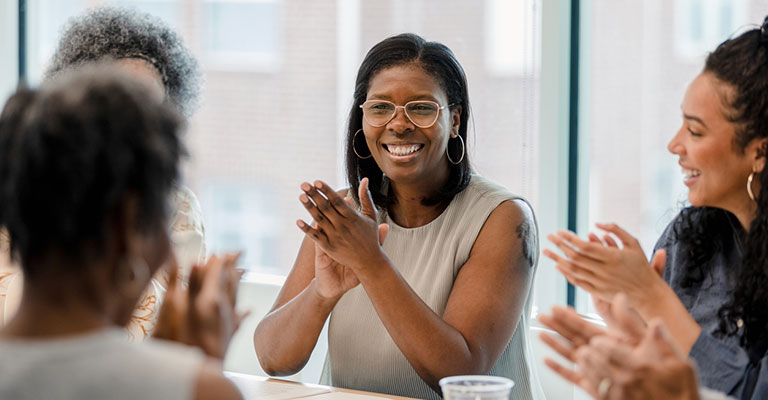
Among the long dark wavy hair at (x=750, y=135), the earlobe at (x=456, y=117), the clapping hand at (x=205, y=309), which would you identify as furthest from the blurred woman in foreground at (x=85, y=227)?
the earlobe at (x=456, y=117)

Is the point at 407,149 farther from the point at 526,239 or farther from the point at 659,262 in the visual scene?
the point at 659,262

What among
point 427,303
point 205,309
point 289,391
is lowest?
point 289,391

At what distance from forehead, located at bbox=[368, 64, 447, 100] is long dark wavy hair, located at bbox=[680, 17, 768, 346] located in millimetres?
686

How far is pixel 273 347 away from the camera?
7.40 ft

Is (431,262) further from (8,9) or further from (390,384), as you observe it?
(8,9)

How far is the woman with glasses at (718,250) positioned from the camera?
5.53ft

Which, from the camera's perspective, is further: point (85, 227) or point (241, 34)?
point (241, 34)

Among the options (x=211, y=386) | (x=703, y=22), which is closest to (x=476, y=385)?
(x=211, y=386)

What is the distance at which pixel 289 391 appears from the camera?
75.3 inches

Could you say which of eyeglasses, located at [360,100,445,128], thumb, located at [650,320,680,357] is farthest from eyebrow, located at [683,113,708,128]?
thumb, located at [650,320,680,357]

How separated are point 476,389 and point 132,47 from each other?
5.15 ft

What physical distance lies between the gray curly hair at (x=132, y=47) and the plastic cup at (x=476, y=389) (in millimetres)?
1400

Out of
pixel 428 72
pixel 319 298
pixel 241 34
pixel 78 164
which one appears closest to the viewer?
pixel 78 164

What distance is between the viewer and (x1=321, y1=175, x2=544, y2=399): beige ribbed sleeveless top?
7.11 ft
